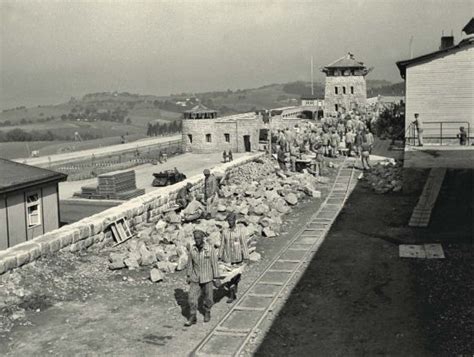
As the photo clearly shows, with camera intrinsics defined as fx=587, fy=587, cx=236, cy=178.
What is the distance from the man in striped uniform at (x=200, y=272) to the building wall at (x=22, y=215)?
7.32 meters

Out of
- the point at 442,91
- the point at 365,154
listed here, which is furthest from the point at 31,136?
the point at 442,91

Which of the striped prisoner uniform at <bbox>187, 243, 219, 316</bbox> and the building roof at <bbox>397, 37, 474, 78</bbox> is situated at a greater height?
the building roof at <bbox>397, 37, 474, 78</bbox>

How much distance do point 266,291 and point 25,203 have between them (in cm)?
805

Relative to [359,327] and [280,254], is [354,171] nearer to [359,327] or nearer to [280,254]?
[280,254]

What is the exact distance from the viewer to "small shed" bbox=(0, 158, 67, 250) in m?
15.4

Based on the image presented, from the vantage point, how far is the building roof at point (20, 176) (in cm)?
1553

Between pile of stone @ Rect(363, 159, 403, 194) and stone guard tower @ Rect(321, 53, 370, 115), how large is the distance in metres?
43.7

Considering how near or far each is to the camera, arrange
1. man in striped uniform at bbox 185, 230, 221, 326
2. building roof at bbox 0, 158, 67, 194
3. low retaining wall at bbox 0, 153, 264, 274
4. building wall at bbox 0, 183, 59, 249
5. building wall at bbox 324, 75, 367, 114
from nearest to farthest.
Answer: man in striped uniform at bbox 185, 230, 221, 326 → low retaining wall at bbox 0, 153, 264, 274 → building wall at bbox 0, 183, 59, 249 → building roof at bbox 0, 158, 67, 194 → building wall at bbox 324, 75, 367, 114

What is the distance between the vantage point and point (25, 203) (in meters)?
16.5

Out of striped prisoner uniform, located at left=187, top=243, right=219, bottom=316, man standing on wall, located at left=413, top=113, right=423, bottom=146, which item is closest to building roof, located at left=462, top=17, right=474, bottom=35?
man standing on wall, located at left=413, top=113, right=423, bottom=146

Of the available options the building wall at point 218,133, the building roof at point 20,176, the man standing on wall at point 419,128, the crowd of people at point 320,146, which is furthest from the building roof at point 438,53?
the building wall at point 218,133

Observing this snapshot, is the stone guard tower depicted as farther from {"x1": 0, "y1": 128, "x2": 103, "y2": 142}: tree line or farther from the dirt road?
{"x1": 0, "y1": 128, "x2": 103, "y2": 142}: tree line

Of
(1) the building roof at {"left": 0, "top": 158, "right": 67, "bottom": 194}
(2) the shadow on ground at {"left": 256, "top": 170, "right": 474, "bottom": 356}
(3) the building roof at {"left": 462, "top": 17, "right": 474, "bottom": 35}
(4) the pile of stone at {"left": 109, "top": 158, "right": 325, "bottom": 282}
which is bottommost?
(2) the shadow on ground at {"left": 256, "top": 170, "right": 474, "bottom": 356}

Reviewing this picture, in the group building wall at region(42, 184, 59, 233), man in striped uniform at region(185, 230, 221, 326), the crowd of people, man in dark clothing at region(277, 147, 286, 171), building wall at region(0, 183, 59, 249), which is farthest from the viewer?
man in dark clothing at region(277, 147, 286, 171)
